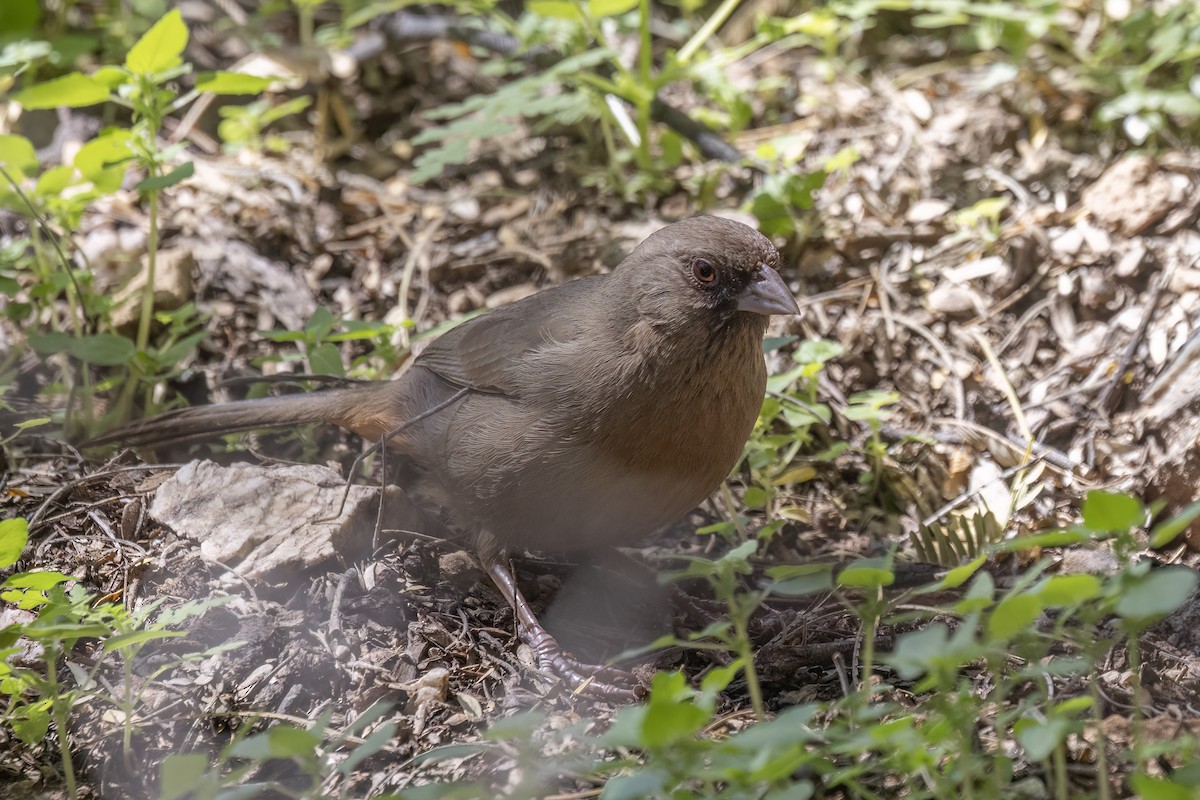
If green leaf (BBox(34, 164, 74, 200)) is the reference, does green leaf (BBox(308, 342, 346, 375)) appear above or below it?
below

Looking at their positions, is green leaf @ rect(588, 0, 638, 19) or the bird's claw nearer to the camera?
the bird's claw

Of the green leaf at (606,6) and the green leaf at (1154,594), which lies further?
the green leaf at (606,6)

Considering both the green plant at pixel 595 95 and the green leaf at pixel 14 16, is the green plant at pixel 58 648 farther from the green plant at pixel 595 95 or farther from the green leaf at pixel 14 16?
the green plant at pixel 595 95

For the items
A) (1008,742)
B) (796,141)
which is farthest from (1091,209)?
(1008,742)

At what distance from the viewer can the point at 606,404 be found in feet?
12.2

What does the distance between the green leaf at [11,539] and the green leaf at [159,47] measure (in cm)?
184

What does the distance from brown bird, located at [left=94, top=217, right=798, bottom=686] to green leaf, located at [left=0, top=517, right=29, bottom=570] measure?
140cm

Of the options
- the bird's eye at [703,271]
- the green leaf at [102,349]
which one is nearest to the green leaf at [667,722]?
the bird's eye at [703,271]

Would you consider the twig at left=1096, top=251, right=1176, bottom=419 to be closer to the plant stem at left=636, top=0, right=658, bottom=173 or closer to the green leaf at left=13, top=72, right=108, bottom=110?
the plant stem at left=636, top=0, right=658, bottom=173

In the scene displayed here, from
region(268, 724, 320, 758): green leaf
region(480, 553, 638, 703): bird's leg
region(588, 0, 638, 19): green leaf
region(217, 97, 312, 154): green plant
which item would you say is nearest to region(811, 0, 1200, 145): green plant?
region(588, 0, 638, 19): green leaf

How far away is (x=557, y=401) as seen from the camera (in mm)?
3822

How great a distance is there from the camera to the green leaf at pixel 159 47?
158 inches

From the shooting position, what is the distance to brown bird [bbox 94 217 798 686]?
12.2 feet

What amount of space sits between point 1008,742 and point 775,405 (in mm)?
1781
